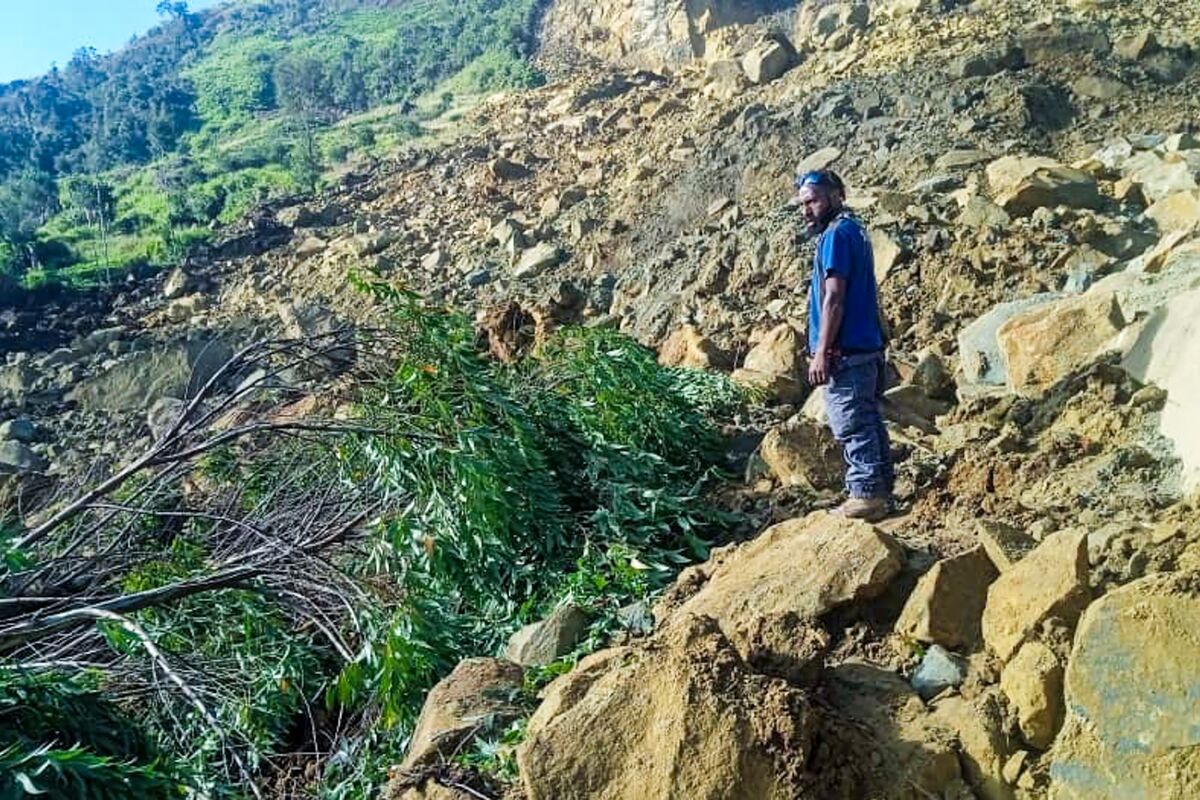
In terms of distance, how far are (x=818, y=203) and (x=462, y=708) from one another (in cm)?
196

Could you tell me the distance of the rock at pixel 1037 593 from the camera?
2287 mm

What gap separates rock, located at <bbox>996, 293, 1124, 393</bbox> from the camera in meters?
4.12

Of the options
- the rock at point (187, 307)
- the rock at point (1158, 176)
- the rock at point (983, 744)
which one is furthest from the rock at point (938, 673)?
the rock at point (187, 307)

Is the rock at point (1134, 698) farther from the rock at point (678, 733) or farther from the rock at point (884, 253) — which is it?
the rock at point (884, 253)

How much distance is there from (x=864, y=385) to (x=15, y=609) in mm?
2599

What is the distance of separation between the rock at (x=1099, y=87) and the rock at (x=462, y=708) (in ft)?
26.2

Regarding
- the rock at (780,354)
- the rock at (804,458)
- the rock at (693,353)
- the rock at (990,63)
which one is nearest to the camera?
the rock at (804,458)

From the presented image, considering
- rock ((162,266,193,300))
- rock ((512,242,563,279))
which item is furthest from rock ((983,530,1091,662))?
rock ((162,266,193,300))

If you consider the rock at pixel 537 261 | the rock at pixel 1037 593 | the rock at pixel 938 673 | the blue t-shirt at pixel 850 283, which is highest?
the blue t-shirt at pixel 850 283

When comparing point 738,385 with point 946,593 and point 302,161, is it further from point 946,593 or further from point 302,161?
point 302,161

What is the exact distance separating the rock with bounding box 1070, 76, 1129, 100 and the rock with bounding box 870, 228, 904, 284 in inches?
145

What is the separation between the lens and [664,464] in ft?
13.9

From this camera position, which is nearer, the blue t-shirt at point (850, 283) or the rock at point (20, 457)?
the blue t-shirt at point (850, 283)

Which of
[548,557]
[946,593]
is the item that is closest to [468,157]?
[548,557]
